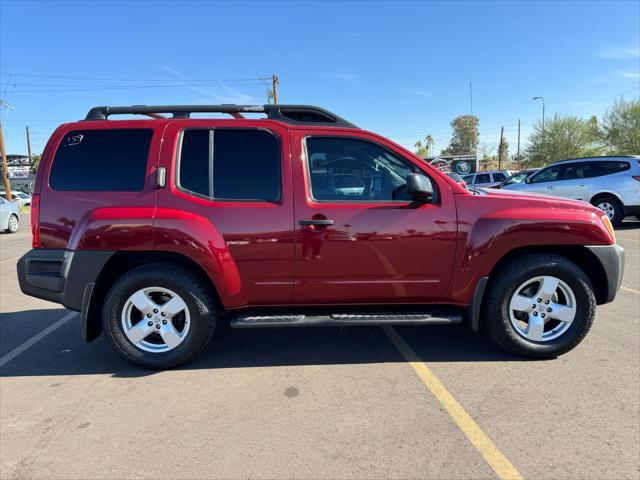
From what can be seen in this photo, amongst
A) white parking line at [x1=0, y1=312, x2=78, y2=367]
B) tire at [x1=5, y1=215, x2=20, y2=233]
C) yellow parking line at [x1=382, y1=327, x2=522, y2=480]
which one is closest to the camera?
yellow parking line at [x1=382, y1=327, x2=522, y2=480]

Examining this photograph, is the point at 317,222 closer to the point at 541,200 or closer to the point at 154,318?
the point at 154,318

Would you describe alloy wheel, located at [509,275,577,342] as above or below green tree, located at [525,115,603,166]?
below

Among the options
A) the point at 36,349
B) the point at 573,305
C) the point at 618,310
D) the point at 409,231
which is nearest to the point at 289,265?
the point at 409,231

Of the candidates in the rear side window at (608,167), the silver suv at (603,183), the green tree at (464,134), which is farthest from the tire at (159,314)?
the green tree at (464,134)

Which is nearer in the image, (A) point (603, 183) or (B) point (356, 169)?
(B) point (356, 169)

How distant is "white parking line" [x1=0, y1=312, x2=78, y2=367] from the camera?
3.72 metres

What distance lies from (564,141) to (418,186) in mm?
50456

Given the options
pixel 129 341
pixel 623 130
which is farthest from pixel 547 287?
pixel 623 130

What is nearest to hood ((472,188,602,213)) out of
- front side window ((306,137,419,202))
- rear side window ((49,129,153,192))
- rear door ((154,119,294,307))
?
front side window ((306,137,419,202))

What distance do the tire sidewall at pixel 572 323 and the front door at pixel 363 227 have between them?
1.80 feet

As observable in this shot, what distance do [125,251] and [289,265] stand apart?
132cm

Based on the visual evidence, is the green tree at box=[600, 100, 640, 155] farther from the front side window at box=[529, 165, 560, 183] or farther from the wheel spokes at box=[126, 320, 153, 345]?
the wheel spokes at box=[126, 320, 153, 345]

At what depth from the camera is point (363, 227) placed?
10.6 ft

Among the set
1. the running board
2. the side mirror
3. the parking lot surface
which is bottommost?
the parking lot surface
